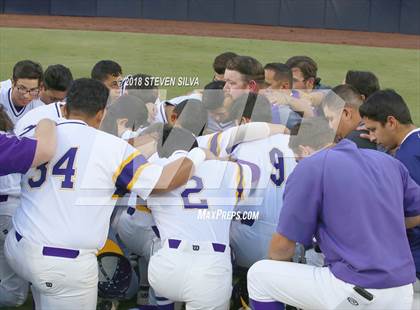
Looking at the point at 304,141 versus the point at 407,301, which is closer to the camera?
the point at 407,301

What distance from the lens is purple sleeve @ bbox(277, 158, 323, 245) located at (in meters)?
3.50

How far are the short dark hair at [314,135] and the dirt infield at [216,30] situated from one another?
16.5 meters

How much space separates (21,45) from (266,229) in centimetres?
1394

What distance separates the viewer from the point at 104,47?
58.5 ft

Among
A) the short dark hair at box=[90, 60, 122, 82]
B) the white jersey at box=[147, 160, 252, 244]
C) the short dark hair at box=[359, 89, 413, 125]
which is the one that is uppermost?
the short dark hair at box=[359, 89, 413, 125]

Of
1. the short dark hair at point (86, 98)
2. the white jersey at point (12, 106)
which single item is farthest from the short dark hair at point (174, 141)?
the white jersey at point (12, 106)

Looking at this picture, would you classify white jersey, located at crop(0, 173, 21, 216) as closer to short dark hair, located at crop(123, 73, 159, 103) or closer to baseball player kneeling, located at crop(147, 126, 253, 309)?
baseball player kneeling, located at crop(147, 126, 253, 309)

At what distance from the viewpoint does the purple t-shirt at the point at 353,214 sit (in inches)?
135

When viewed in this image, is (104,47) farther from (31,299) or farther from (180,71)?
(31,299)

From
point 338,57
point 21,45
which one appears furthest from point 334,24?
point 21,45

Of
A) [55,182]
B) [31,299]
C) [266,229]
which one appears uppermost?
[55,182]

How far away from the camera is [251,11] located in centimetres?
2242

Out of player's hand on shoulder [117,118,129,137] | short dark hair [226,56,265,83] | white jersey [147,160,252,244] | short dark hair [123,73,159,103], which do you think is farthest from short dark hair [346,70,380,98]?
white jersey [147,160,252,244]

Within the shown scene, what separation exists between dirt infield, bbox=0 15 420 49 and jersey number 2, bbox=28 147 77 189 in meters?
17.0
